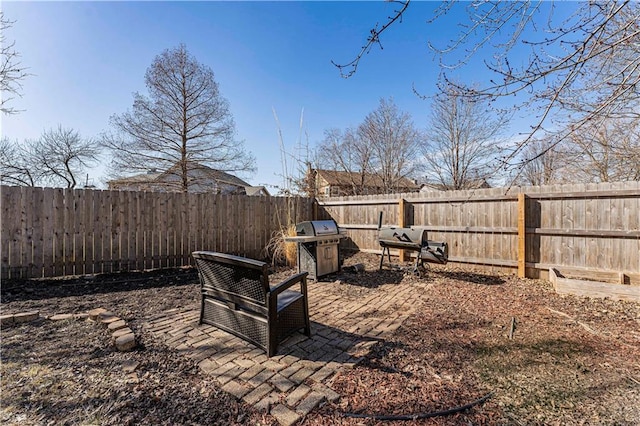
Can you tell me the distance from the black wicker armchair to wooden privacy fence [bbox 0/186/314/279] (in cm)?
348

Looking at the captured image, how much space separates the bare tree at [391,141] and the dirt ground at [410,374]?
12.6 meters

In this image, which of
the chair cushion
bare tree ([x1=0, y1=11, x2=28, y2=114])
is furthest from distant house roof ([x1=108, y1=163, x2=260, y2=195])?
the chair cushion

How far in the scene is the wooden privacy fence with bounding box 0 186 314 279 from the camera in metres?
4.27

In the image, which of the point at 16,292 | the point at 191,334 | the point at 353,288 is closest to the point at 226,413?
the point at 191,334

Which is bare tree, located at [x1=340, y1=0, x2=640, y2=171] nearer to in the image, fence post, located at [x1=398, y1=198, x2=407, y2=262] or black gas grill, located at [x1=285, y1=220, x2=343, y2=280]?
black gas grill, located at [x1=285, y1=220, x2=343, y2=280]

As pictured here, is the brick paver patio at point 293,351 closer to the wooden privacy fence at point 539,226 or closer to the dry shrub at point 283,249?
the dry shrub at point 283,249


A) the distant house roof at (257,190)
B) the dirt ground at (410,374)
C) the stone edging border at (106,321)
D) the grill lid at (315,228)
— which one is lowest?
the dirt ground at (410,374)

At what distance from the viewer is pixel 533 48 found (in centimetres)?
205

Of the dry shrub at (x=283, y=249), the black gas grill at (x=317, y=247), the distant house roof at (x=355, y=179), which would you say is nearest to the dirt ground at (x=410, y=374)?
the black gas grill at (x=317, y=247)

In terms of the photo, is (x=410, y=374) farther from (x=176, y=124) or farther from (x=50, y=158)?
(x=50, y=158)

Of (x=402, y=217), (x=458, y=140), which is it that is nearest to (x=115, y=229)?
(x=402, y=217)

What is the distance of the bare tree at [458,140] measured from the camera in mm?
12578

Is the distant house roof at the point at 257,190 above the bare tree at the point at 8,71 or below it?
below

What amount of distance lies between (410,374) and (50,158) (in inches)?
754
